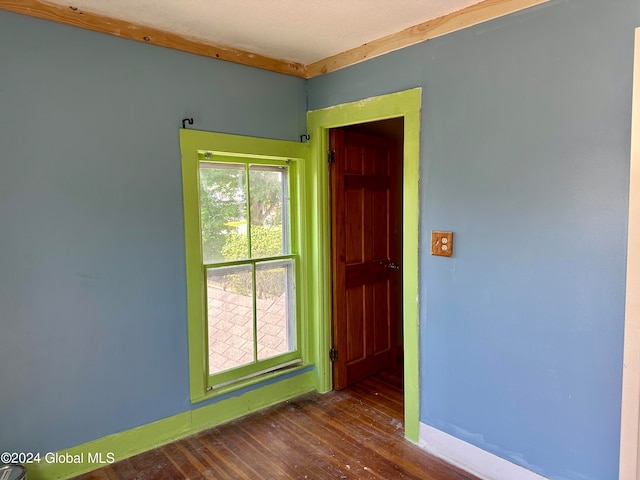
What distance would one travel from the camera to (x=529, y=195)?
6.42 ft

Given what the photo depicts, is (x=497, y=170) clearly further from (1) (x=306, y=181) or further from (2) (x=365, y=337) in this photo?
(2) (x=365, y=337)

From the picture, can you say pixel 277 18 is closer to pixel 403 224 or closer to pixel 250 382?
pixel 403 224

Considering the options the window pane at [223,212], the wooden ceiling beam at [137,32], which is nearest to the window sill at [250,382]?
the window pane at [223,212]

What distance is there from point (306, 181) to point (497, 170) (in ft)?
4.58

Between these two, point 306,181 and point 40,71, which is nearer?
point 40,71

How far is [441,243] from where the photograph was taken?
2.29 m

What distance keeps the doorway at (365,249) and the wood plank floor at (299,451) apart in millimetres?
476

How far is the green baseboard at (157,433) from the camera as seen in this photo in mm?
2145

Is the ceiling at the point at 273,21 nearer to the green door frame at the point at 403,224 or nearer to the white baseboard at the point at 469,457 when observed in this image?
the green door frame at the point at 403,224

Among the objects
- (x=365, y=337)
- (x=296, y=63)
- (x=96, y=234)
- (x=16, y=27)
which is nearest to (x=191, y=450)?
(x=96, y=234)

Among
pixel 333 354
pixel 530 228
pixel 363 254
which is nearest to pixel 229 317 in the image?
pixel 333 354

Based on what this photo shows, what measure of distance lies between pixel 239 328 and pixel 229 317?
11 cm

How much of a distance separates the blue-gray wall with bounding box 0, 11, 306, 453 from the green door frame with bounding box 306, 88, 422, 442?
706mm

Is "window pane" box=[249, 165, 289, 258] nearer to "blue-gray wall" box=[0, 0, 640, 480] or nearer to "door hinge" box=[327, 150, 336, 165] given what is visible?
"door hinge" box=[327, 150, 336, 165]
